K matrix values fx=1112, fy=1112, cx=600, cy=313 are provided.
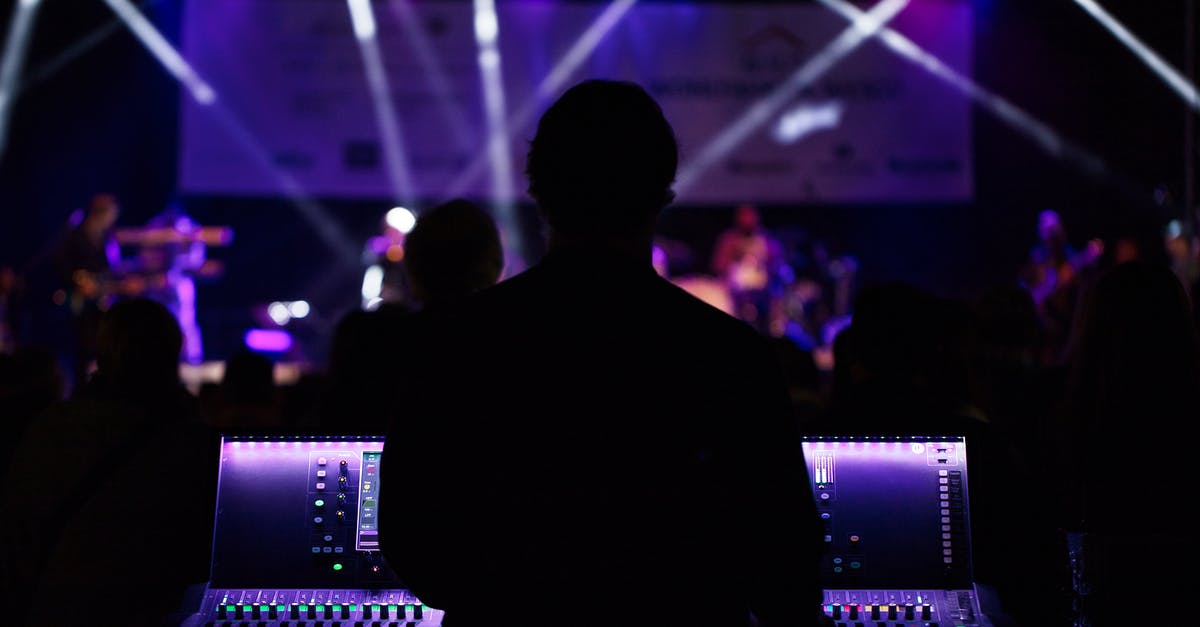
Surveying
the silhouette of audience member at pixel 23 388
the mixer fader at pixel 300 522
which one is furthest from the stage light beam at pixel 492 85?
the mixer fader at pixel 300 522

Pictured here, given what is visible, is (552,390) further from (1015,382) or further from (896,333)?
(1015,382)

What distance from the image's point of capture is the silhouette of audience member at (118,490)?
210 cm

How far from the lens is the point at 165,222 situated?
10.0m

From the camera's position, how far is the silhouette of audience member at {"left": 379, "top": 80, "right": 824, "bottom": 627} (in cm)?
130

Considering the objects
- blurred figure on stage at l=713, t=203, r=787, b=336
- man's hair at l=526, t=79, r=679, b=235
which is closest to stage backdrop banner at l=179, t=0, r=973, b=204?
blurred figure on stage at l=713, t=203, r=787, b=336

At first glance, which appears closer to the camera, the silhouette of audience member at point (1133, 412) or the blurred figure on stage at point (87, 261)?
the silhouette of audience member at point (1133, 412)

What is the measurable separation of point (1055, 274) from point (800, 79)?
2858mm

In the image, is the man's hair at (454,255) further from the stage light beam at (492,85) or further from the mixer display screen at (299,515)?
the stage light beam at (492,85)

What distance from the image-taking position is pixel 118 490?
7.21 feet

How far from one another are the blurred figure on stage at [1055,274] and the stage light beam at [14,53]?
888 cm

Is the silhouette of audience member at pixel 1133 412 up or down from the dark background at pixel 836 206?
down

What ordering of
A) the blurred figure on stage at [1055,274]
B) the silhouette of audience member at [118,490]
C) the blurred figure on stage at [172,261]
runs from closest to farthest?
the silhouette of audience member at [118,490]
the blurred figure on stage at [1055,274]
the blurred figure on stage at [172,261]

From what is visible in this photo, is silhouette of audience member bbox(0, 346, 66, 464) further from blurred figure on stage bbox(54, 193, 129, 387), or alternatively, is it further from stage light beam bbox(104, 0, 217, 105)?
stage light beam bbox(104, 0, 217, 105)

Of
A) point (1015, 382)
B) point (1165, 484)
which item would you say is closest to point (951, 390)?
point (1165, 484)
